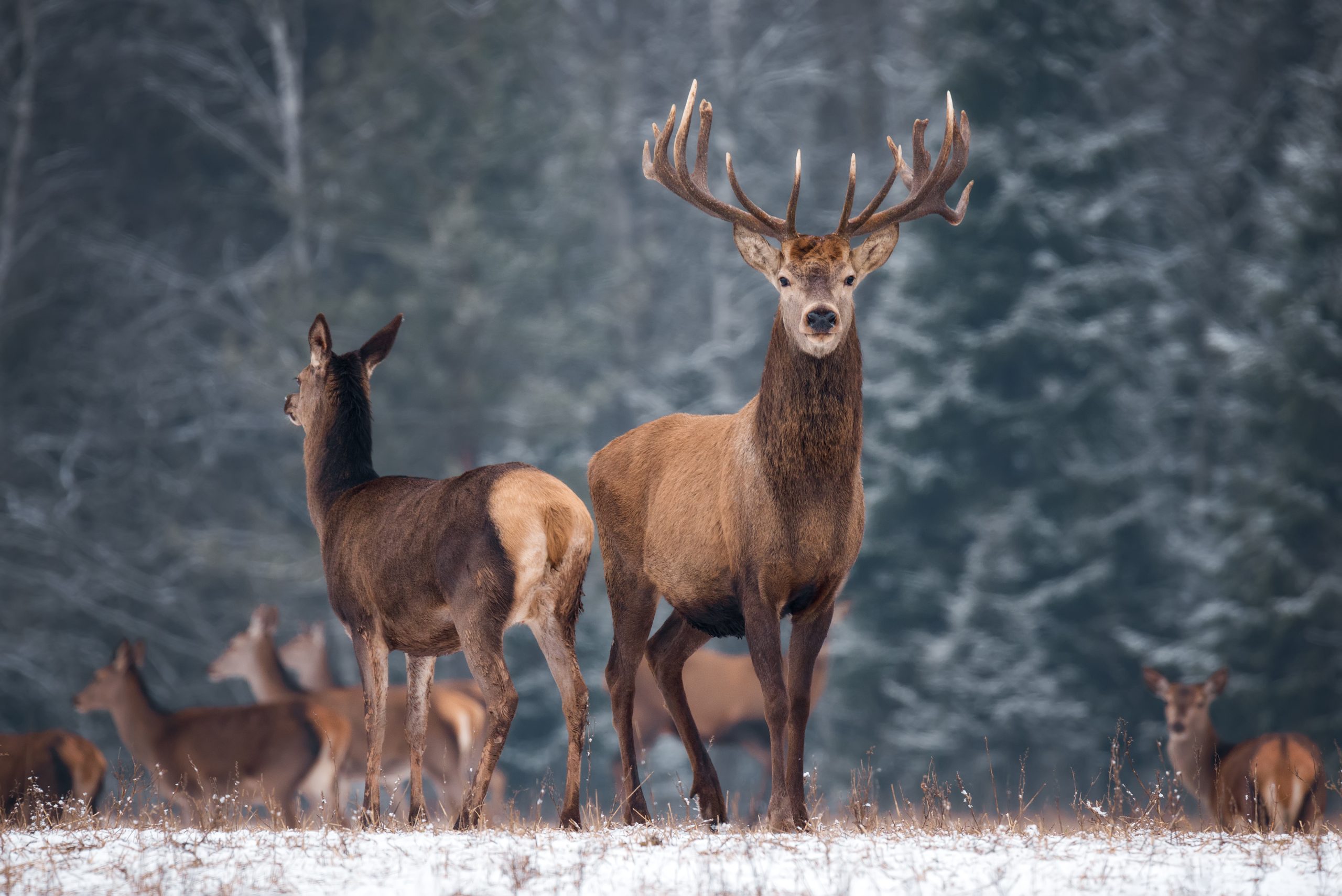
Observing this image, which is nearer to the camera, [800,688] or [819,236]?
[800,688]

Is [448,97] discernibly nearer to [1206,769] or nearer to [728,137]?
[728,137]

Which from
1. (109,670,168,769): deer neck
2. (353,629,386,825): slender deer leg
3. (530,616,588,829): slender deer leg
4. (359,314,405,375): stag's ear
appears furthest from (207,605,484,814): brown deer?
(530,616,588,829): slender deer leg

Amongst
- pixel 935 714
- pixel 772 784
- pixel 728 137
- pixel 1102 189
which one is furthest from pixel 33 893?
pixel 728 137

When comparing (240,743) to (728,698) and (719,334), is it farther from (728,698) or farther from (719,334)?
A: (719,334)

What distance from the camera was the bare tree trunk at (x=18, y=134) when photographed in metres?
28.3

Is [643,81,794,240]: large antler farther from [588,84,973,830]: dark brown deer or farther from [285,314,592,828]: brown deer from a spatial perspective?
[285,314,592,828]: brown deer

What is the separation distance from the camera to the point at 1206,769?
1155 centimetres

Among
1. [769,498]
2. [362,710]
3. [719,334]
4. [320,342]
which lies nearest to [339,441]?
[320,342]

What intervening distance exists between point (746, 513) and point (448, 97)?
891 inches

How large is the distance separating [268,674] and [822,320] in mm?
9432

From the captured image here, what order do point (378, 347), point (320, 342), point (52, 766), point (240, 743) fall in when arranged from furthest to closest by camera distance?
point (240, 743) → point (52, 766) → point (378, 347) → point (320, 342)

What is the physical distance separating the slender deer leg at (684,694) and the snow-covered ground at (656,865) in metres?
0.97

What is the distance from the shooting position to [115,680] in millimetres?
12547

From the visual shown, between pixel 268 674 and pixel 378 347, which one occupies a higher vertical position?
pixel 378 347
